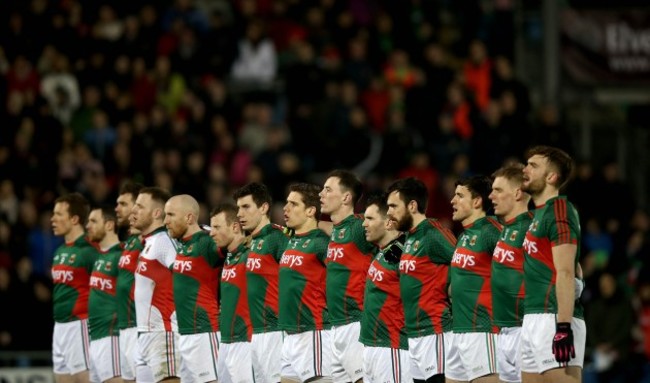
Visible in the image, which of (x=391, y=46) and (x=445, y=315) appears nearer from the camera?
(x=445, y=315)

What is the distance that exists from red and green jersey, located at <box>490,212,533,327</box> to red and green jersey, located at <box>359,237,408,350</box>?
1.23m

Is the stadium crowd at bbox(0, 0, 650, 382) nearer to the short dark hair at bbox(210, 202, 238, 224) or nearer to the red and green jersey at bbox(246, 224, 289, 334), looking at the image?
the short dark hair at bbox(210, 202, 238, 224)

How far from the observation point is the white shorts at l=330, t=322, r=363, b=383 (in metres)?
14.3

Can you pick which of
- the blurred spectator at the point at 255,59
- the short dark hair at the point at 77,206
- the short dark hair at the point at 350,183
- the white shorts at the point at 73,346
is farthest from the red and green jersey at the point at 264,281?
the blurred spectator at the point at 255,59

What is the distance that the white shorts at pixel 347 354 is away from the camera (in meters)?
14.3

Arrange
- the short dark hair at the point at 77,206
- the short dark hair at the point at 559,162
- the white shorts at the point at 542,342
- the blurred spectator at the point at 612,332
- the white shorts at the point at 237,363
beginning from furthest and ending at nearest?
the blurred spectator at the point at 612,332 < the short dark hair at the point at 77,206 < the white shorts at the point at 237,363 < the short dark hair at the point at 559,162 < the white shorts at the point at 542,342

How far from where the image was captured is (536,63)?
2562cm

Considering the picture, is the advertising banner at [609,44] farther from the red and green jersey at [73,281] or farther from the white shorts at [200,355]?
the white shorts at [200,355]

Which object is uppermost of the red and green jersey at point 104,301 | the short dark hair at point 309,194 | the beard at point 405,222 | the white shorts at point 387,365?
the short dark hair at point 309,194

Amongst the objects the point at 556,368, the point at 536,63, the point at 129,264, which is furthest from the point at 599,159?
the point at 556,368

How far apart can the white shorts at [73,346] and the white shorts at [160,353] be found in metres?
1.72

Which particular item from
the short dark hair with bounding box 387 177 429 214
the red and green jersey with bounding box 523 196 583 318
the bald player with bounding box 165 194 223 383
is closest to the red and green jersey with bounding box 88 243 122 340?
the bald player with bounding box 165 194 223 383

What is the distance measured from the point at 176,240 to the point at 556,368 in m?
5.15

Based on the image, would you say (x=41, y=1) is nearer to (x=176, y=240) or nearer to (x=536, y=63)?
(x=536, y=63)
